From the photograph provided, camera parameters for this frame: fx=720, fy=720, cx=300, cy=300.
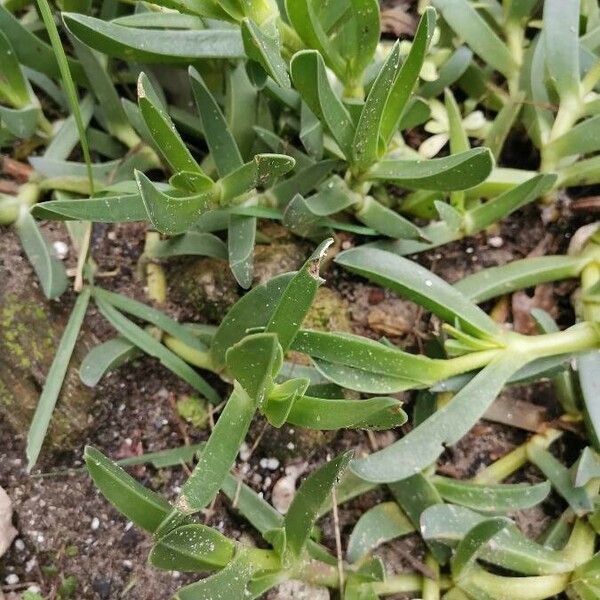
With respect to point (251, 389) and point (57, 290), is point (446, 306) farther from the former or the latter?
point (57, 290)

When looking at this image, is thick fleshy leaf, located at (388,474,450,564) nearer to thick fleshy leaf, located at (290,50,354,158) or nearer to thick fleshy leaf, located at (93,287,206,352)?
thick fleshy leaf, located at (93,287,206,352)

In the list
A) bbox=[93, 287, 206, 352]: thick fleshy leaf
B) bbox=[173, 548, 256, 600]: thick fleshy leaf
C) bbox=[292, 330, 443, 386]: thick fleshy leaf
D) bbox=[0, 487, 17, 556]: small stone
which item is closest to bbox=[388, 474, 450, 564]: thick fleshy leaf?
bbox=[292, 330, 443, 386]: thick fleshy leaf

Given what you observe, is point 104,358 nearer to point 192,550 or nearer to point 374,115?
point 192,550

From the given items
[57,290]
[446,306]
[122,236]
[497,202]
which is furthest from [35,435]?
[497,202]

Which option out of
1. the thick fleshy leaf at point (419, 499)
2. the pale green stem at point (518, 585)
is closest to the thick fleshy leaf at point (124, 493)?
the thick fleshy leaf at point (419, 499)

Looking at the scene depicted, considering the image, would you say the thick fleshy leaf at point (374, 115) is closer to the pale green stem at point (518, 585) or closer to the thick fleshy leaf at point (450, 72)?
the thick fleshy leaf at point (450, 72)

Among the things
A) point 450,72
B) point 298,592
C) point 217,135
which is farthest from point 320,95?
point 298,592
